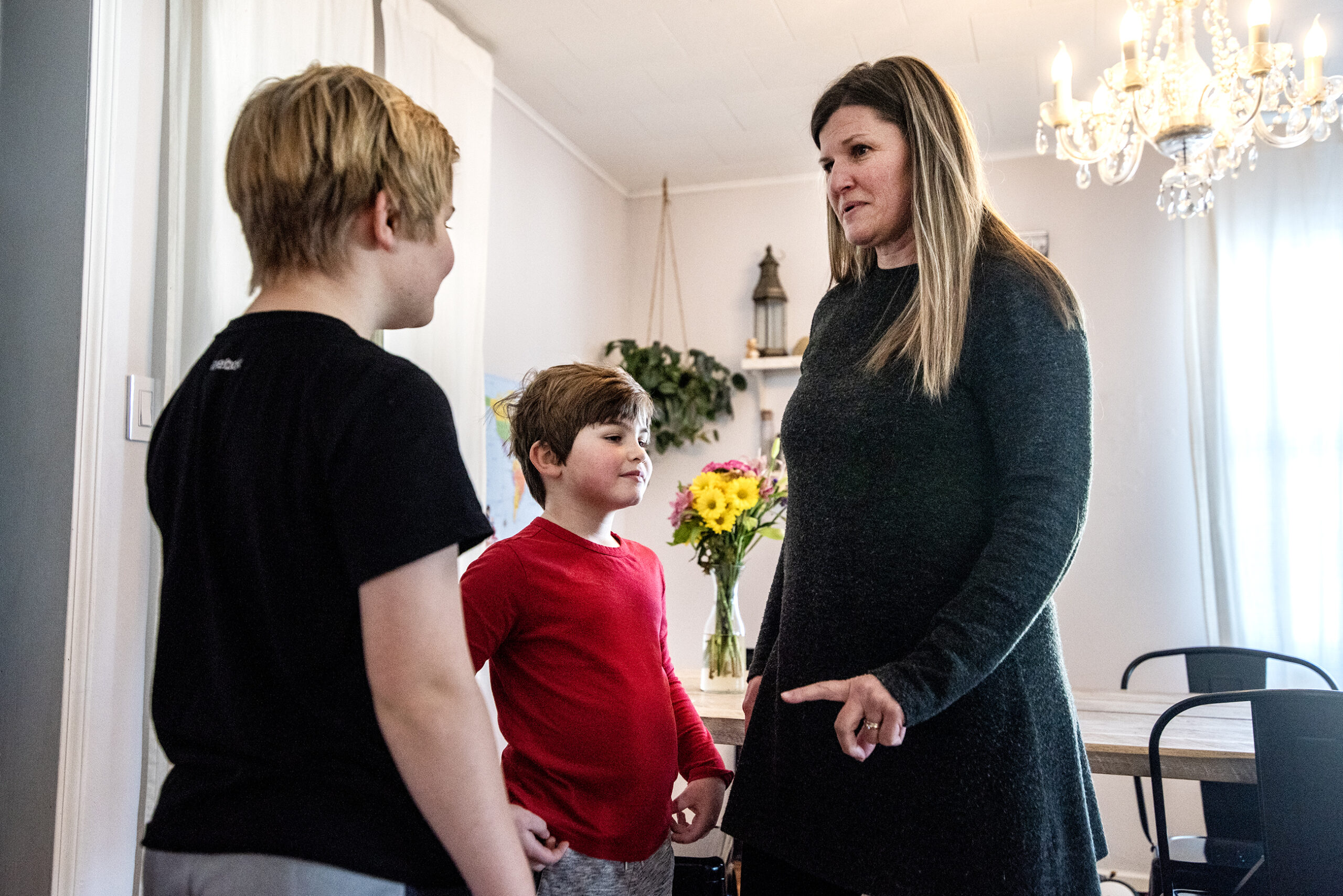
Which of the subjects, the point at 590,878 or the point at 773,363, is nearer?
the point at 590,878

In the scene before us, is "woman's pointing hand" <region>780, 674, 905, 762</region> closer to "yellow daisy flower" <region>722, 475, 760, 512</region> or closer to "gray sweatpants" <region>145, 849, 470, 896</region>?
"gray sweatpants" <region>145, 849, 470, 896</region>

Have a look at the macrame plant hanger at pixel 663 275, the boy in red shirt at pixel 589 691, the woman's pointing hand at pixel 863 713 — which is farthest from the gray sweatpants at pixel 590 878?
the macrame plant hanger at pixel 663 275

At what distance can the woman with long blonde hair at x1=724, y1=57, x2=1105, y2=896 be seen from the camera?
863 mm

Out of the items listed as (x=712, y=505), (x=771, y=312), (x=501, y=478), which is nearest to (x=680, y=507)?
(x=712, y=505)

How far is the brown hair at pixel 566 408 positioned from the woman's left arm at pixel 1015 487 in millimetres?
550

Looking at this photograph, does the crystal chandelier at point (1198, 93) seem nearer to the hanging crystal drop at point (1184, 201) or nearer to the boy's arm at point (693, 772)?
the hanging crystal drop at point (1184, 201)

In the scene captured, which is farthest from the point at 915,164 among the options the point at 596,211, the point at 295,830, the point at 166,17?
the point at 596,211

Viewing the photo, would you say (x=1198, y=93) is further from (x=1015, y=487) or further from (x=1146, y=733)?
(x=1015, y=487)

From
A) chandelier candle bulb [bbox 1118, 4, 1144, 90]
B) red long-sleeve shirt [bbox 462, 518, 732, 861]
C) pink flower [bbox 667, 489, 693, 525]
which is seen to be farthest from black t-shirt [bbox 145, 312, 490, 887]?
chandelier candle bulb [bbox 1118, 4, 1144, 90]

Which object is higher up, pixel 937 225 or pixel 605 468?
pixel 937 225

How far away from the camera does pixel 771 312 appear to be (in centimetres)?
408

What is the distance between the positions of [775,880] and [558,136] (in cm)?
325

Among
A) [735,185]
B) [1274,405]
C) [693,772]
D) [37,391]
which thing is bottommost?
[693,772]

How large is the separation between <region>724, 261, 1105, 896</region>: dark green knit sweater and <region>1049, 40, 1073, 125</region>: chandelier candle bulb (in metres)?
1.62
